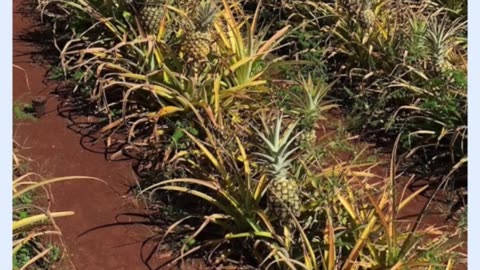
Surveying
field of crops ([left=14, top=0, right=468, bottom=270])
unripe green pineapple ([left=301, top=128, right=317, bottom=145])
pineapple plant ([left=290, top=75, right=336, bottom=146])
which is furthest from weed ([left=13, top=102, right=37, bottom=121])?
unripe green pineapple ([left=301, top=128, right=317, bottom=145])

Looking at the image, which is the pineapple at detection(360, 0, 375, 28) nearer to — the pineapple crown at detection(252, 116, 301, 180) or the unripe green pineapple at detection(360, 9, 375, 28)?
the unripe green pineapple at detection(360, 9, 375, 28)

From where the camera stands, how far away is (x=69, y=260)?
382 cm

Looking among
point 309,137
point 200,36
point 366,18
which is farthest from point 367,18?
point 309,137

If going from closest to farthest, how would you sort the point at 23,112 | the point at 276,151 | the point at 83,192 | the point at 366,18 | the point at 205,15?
the point at 276,151, the point at 83,192, the point at 205,15, the point at 23,112, the point at 366,18

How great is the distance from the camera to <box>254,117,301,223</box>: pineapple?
362 cm

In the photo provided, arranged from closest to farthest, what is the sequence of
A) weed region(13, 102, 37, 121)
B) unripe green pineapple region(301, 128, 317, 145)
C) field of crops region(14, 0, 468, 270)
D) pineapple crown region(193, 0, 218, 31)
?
1. field of crops region(14, 0, 468, 270)
2. unripe green pineapple region(301, 128, 317, 145)
3. pineapple crown region(193, 0, 218, 31)
4. weed region(13, 102, 37, 121)

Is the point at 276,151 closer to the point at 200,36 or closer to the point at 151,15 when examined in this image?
the point at 200,36

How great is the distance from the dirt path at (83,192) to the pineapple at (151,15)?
2.56ft

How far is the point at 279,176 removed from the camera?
3652 mm

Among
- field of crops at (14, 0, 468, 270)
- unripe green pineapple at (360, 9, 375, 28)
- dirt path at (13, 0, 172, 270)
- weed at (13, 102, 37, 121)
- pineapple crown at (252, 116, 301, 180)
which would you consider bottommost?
dirt path at (13, 0, 172, 270)

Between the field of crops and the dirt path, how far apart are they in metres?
0.12

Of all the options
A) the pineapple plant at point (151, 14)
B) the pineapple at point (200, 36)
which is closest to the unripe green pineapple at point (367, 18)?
the pineapple at point (200, 36)

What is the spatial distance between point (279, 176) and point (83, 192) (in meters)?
1.26

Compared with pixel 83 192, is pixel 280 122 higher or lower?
higher
